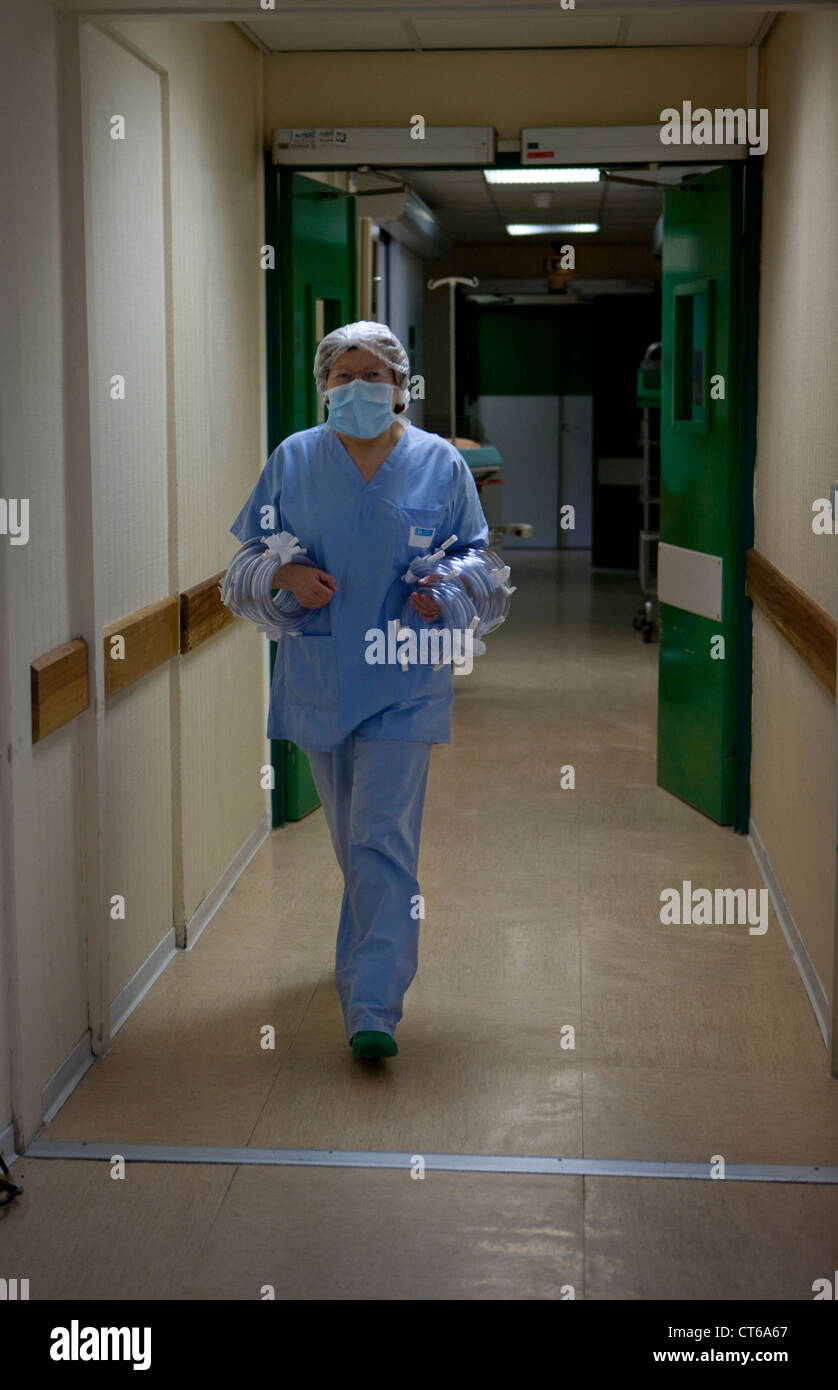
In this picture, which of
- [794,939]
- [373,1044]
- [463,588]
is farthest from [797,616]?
[373,1044]

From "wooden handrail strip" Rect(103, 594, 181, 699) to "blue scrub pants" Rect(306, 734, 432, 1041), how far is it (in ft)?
1.66

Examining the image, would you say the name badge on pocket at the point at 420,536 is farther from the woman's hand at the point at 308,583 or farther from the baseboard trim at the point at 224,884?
the baseboard trim at the point at 224,884

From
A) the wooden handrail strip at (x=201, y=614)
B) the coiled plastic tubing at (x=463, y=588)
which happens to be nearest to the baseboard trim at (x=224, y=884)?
the wooden handrail strip at (x=201, y=614)

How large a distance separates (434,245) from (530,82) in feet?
25.3

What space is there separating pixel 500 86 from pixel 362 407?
209 centimetres

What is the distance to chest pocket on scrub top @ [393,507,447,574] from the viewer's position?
339 centimetres

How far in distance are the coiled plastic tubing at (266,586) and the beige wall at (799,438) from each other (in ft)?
3.76

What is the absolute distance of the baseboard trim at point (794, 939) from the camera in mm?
3631

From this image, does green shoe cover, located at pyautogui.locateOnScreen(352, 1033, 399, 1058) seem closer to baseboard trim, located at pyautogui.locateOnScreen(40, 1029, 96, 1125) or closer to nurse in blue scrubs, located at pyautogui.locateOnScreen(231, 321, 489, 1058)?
nurse in blue scrubs, located at pyautogui.locateOnScreen(231, 321, 489, 1058)

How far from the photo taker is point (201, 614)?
4211mm

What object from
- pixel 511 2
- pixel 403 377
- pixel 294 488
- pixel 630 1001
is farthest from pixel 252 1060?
pixel 511 2

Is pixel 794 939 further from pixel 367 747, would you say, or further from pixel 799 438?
pixel 367 747

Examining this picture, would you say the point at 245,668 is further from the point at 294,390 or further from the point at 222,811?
the point at 294,390

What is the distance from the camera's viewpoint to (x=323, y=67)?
5.04 m
